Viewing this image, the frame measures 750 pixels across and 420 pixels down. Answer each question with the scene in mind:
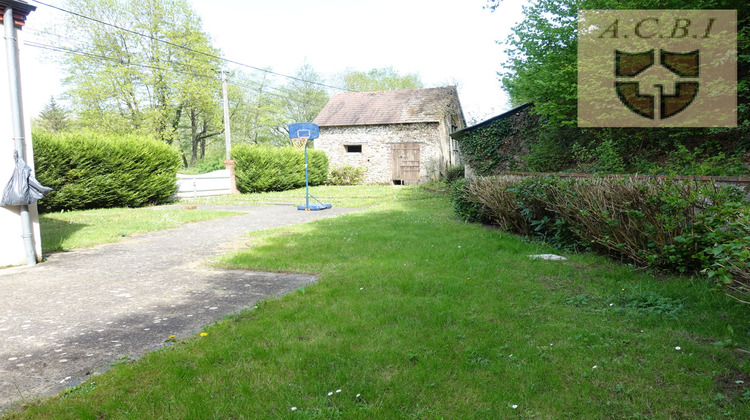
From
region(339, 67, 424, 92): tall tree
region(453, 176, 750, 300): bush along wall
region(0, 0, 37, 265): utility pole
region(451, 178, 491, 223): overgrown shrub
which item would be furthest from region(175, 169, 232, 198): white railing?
region(339, 67, 424, 92): tall tree

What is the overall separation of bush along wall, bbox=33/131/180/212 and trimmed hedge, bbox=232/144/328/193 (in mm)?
3577

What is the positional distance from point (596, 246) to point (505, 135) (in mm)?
9874

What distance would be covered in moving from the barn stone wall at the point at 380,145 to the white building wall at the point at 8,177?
67.7ft

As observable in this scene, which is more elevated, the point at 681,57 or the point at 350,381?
the point at 681,57

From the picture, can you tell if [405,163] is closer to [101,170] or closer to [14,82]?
[101,170]

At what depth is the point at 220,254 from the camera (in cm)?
625

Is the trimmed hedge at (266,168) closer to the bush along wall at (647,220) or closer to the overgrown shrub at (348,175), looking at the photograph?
the overgrown shrub at (348,175)

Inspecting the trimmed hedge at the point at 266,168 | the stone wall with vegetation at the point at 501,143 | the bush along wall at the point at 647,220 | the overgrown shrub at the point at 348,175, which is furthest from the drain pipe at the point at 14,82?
the overgrown shrub at the point at 348,175

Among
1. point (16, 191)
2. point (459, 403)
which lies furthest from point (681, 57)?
point (16, 191)

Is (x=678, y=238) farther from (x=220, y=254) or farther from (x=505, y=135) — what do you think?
(x=505, y=135)

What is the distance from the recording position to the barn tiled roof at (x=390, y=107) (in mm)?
25125

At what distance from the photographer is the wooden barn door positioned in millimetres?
25000

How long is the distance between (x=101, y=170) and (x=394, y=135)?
52.2ft

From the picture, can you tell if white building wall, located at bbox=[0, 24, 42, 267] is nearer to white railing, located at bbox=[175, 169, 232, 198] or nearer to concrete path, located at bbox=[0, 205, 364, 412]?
concrete path, located at bbox=[0, 205, 364, 412]
